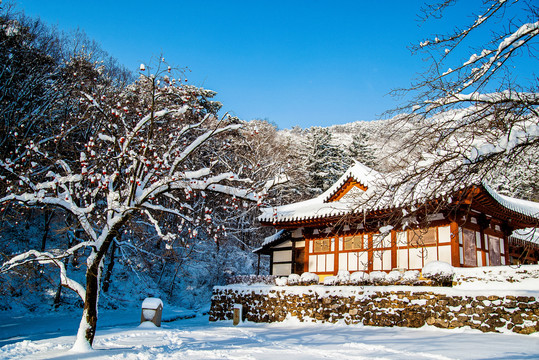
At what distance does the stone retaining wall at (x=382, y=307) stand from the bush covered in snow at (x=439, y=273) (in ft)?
2.01

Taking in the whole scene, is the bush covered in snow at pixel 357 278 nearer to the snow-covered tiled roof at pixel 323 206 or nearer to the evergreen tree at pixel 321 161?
the snow-covered tiled roof at pixel 323 206

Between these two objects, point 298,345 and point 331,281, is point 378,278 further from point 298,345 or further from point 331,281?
point 298,345

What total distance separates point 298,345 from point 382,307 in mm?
4267

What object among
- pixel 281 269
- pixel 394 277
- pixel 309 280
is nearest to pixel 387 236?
pixel 394 277

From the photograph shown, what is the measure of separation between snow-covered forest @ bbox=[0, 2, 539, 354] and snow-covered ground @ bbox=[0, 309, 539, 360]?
4.60ft

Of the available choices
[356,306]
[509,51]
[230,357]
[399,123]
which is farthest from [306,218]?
[509,51]

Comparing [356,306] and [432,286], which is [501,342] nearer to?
[432,286]

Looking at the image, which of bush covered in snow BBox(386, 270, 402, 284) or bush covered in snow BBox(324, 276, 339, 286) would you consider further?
bush covered in snow BBox(324, 276, 339, 286)

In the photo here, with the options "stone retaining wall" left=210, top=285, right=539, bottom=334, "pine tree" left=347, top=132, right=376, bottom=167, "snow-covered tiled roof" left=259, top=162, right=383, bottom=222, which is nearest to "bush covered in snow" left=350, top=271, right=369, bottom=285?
"stone retaining wall" left=210, top=285, right=539, bottom=334

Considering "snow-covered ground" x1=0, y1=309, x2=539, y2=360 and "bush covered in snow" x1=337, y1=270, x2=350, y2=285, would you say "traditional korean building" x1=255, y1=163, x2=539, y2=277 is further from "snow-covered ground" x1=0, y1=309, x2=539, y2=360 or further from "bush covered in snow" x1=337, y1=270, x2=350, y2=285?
"snow-covered ground" x1=0, y1=309, x2=539, y2=360

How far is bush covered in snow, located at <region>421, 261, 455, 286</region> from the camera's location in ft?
41.2

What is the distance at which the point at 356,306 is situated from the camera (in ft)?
46.4

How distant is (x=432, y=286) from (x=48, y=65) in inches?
810

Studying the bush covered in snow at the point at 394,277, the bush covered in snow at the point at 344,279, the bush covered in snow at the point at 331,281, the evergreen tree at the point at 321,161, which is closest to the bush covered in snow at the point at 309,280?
the bush covered in snow at the point at 331,281
